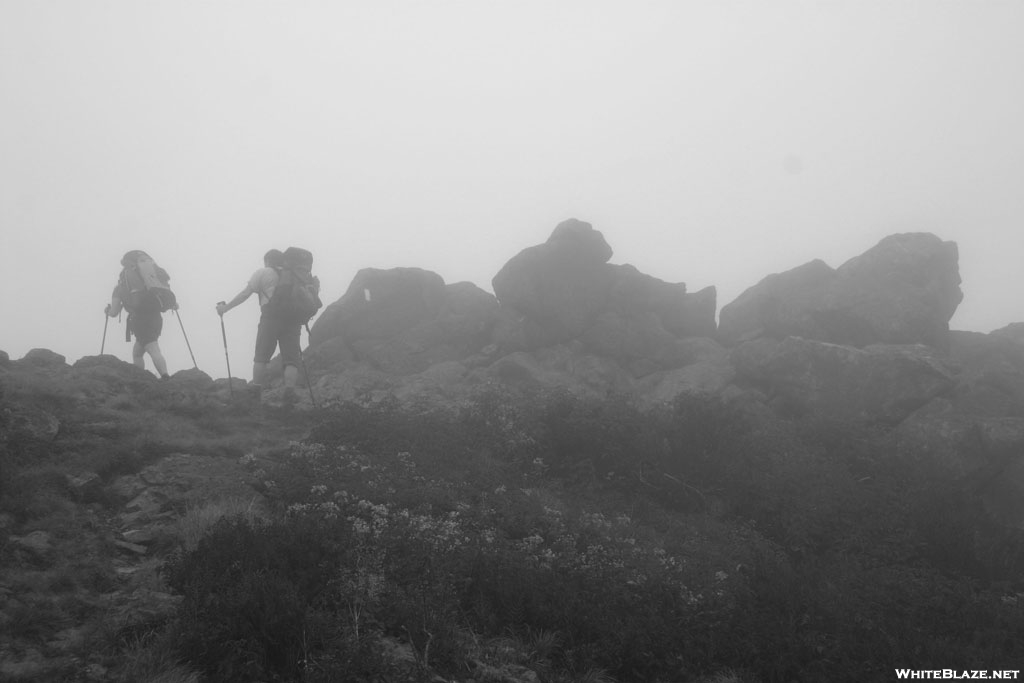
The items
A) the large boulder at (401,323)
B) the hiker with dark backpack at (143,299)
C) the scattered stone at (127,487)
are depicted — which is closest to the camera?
the scattered stone at (127,487)

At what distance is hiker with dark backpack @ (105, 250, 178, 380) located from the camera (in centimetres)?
1503

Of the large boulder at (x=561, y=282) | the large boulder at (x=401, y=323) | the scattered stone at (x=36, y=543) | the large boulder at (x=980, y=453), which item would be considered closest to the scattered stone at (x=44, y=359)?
the large boulder at (x=401, y=323)

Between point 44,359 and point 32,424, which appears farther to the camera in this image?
point 44,359

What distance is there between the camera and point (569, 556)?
326 inches

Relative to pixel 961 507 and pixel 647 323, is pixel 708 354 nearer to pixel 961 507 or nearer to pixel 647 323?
pixel 647 323

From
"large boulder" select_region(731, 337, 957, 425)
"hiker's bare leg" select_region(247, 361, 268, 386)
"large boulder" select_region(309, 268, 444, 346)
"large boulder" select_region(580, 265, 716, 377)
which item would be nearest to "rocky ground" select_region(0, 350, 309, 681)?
"hiker's bare leg" select_region(247, 361, 268, 386)

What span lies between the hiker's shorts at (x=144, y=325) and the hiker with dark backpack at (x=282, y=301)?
8.67ft

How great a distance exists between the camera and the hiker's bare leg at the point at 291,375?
14.5 meters

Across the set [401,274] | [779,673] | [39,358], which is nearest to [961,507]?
[779,673]

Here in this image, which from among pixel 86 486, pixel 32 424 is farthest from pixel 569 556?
pixel 32 424

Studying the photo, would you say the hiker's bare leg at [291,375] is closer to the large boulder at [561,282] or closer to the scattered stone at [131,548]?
the scattered stone at [131,548]

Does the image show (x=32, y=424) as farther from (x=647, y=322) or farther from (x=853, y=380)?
(x=647, y=322)

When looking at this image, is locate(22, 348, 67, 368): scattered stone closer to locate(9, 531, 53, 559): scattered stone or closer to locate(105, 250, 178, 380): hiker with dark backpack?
locate(105, 250, 178, 380): hiker with dark backpack

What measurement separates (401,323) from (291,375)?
7163mm
